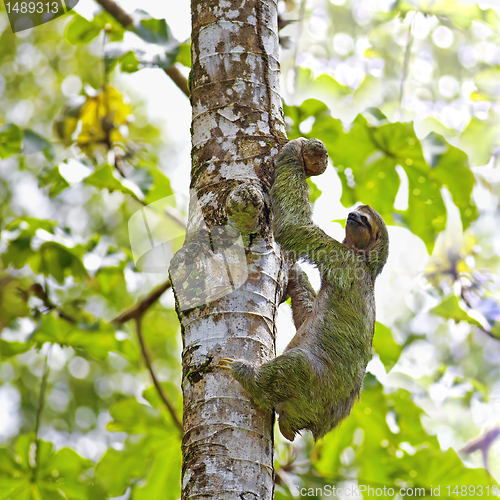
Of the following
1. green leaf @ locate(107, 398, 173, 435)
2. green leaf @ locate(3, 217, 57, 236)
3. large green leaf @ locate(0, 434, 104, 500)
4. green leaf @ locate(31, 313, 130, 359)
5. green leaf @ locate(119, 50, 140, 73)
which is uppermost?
green leaf @ locate(119, 50, 140, 73)

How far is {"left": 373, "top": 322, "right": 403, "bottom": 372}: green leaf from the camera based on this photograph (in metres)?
5.32

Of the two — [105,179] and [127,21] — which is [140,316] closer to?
[105,179]

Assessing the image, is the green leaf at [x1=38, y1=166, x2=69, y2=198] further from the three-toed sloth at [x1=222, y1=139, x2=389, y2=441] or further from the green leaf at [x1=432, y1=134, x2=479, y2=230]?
the green leaf at [x1=432, y1=134, x2=479, y2=230]

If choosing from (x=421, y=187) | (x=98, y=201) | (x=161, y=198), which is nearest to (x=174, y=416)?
(x=161, y=198)

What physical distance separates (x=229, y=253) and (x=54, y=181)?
2720 mm

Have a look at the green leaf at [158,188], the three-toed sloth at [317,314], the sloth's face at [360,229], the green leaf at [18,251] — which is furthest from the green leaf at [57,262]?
the sloth's face at [360,229]

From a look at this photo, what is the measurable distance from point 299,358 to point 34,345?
3.37 meters

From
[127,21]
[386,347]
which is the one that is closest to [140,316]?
[386,347]

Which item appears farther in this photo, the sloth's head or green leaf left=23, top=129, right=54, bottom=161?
green leaf left=23, top=129, right=54, bottom=161

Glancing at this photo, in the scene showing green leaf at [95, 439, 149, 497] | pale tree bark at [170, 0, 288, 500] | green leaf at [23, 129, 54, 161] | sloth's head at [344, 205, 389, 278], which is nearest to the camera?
pale tree bark at [170, 0, 288, 500]

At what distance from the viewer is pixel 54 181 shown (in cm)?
484

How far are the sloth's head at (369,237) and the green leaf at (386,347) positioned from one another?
122 cm

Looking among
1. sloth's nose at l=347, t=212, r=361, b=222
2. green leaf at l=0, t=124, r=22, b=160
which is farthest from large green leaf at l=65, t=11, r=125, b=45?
sloth's nose at l=347, t=212, r=361, b=222

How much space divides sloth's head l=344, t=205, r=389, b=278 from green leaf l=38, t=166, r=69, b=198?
2.65 m
